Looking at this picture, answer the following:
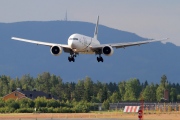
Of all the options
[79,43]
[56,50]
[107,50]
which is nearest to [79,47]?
[79,43]

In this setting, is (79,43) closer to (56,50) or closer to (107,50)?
(56,50)

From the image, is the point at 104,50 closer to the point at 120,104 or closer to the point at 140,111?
the point at 140,111

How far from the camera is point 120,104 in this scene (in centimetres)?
18000

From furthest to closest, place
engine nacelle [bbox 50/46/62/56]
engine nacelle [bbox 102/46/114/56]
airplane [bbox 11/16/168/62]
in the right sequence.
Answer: engine nacelle [bbox 102/46/114/56]
engine nacelle [bbox 50/46/62/56]
airplane [bbox 11/16/168/62]

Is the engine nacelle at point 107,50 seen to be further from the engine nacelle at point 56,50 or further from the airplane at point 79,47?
the engine nacelle at point 56,50

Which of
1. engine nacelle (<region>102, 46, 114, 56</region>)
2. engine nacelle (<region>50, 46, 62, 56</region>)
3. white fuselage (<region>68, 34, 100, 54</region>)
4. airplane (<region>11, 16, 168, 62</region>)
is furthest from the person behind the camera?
engine nacelle (<region>102, 46, 114, 56</region>)

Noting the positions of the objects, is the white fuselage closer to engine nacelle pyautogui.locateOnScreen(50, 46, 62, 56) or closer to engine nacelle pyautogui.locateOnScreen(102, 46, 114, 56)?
engine nacelle pyautogui.locateOnScreen(102, 46, 114, 56)

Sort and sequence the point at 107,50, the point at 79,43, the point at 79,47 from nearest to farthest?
the point at 79,43
the point at 79,47
the point at 107,50

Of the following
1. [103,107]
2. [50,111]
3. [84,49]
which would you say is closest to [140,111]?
[84,49]

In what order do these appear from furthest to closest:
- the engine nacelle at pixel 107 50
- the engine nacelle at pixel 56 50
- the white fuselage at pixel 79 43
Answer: the engine nacelle at pixel 107 50 → the engine nacelle at pixel 56 50 → the white fuselage at pixel 79 43

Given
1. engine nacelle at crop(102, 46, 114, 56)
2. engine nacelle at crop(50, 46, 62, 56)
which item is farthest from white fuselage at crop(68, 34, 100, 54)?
engine nacelle at crop(50, 46, 62, 56)

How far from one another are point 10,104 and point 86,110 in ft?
47.2

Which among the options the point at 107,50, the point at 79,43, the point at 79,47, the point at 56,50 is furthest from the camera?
the point at 107,50

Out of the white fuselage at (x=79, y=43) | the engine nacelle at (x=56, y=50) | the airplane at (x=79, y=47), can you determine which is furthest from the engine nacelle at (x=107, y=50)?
the engine nacelle at (x=56, y=50)
